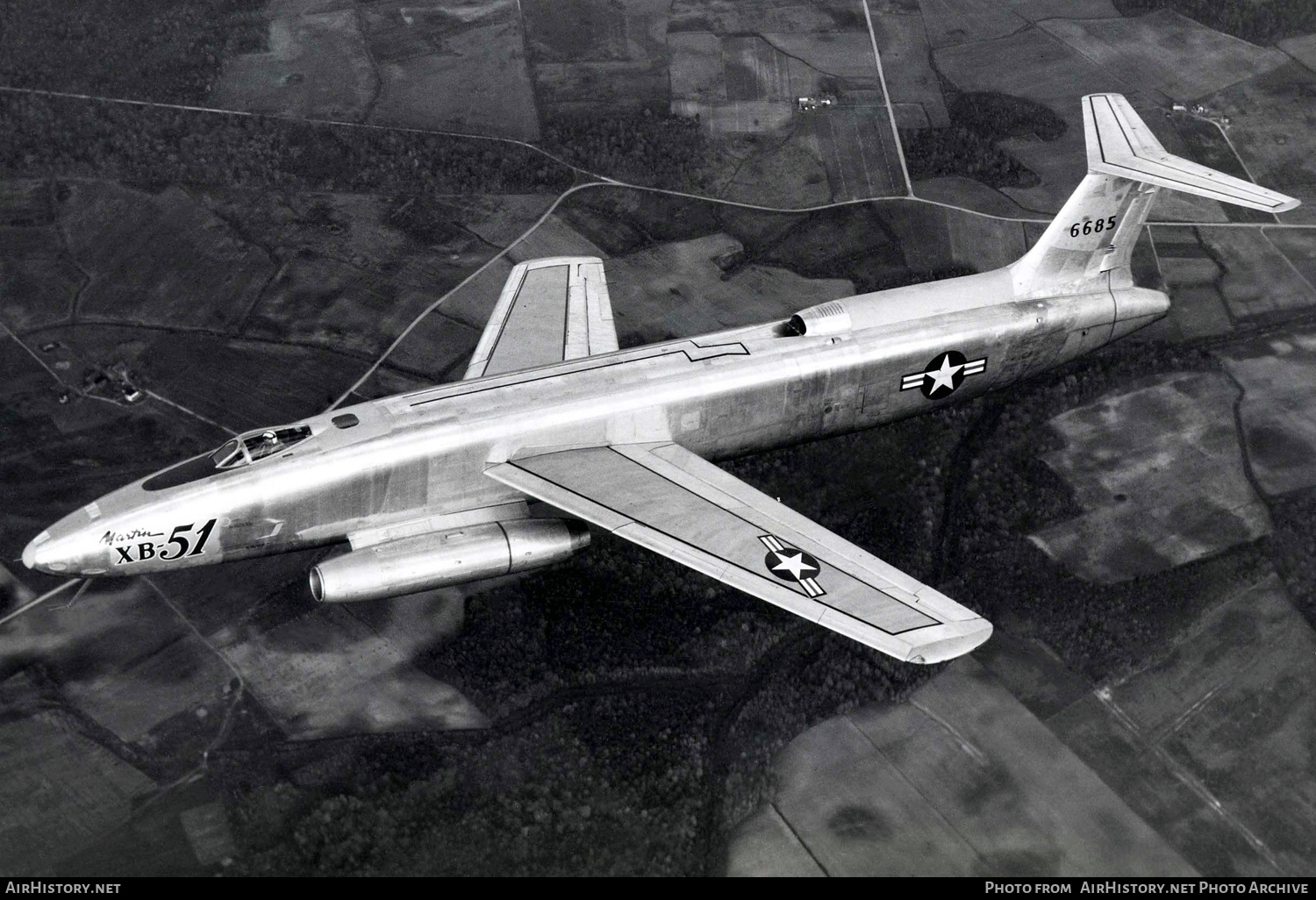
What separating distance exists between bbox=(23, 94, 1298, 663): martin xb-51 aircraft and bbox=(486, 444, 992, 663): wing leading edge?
0.05 m

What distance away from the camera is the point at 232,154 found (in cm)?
4000

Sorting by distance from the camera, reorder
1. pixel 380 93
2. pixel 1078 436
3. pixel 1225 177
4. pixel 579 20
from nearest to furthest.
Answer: pixel 1225 177 → pixel 1078 436 → pixel 380 93 → pixel 579 20

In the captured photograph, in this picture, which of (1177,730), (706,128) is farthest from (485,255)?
(1177,730)

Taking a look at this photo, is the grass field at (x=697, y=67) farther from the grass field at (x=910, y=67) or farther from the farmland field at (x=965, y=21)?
the farmland field at (x=965, y=21)

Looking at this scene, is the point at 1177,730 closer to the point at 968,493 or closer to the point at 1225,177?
the point at 968,493

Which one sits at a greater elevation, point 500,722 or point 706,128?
point 706,128

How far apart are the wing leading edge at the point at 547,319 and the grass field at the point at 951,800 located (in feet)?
35.4

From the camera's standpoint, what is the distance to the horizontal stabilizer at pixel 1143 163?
28.7 m

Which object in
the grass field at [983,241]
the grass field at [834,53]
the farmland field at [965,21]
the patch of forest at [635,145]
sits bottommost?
the grass field at [983,241]

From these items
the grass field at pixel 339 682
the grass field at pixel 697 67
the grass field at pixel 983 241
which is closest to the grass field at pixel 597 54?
the grass field at pixel 697 67

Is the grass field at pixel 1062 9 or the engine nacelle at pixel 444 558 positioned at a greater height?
the grass field at pixel 1062 9

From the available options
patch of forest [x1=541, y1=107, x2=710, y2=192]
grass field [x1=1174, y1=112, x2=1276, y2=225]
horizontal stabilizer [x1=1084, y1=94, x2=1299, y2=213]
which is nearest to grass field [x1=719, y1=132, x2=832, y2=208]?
patch of forest [x1=541, y1=107, x2=710, y2=192]

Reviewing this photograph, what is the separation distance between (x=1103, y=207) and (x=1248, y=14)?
23.2 metres

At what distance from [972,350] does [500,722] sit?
A: 45.3 feet
